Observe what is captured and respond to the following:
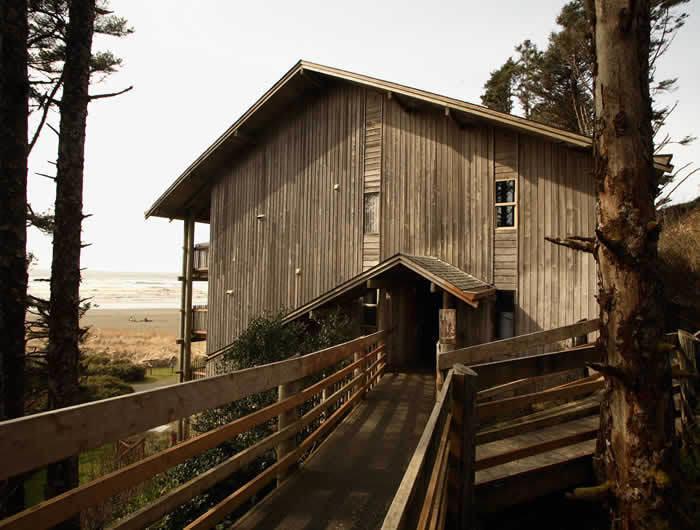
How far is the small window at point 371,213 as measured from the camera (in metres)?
13.4

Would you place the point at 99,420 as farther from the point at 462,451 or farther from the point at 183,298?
the point at 183,298

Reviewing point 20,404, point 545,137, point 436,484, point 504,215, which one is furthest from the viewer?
point 504,215

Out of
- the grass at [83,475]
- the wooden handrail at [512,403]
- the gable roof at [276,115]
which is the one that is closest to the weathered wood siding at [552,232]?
the gable roof at [276,115]

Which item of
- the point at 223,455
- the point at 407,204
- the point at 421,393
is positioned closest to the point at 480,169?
the point at 407,204

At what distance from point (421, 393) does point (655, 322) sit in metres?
5.59

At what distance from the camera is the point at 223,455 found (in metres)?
8.25

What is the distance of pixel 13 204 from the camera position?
5809 mm

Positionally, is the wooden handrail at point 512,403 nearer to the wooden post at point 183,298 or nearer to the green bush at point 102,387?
the wooden post at point 183,298

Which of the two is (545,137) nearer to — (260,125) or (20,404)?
(260,125)

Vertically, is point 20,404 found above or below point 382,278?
below

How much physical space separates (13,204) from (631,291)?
7405 mm

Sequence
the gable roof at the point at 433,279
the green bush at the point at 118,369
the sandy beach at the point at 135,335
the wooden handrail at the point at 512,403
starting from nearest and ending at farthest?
the wooden handrail at the point at 512,403 < the gable roof at the point at 433,279 < the green bush at the point at 118,369 < the sandy beach at the point at 135,335

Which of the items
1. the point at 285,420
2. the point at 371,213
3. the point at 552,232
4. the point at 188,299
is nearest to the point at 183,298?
the point at 188,299

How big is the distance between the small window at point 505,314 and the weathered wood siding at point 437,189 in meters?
0.66
